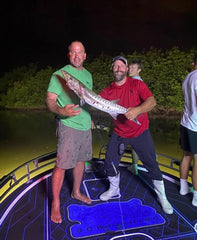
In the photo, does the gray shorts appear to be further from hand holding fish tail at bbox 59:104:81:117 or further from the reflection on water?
the reflection on water

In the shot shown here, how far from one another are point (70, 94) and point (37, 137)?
8288 mm

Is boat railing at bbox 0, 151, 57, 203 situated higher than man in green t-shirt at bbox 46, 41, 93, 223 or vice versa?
man in green t-shirt at bbox 46, 41, 93, 223

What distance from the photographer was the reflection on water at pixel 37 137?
758cm

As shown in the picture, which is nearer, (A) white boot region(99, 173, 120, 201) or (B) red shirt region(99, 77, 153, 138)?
(B) red shirt region(99, 77, 153, 138)

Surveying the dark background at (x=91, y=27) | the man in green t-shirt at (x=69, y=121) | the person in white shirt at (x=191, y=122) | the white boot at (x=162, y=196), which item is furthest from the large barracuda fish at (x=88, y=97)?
the dark background at (x=91, y=27)

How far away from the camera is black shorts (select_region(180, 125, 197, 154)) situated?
2.88 m

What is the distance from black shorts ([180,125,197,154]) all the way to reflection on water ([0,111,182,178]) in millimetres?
2817

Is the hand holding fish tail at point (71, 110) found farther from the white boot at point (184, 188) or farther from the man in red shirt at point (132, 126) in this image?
the white boot at point (184, 188)

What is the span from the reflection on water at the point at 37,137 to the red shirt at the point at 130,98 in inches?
109

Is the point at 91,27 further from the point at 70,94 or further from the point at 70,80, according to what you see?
the point at 70,80

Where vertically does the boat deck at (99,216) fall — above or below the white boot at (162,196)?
below

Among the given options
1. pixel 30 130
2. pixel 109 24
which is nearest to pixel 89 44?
pixel 109 24

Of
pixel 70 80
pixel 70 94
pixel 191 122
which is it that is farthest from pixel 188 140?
pixel 70 80

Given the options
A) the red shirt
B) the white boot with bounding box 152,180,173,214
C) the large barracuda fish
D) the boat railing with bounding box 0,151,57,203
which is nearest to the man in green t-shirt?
the large barracuda fish
